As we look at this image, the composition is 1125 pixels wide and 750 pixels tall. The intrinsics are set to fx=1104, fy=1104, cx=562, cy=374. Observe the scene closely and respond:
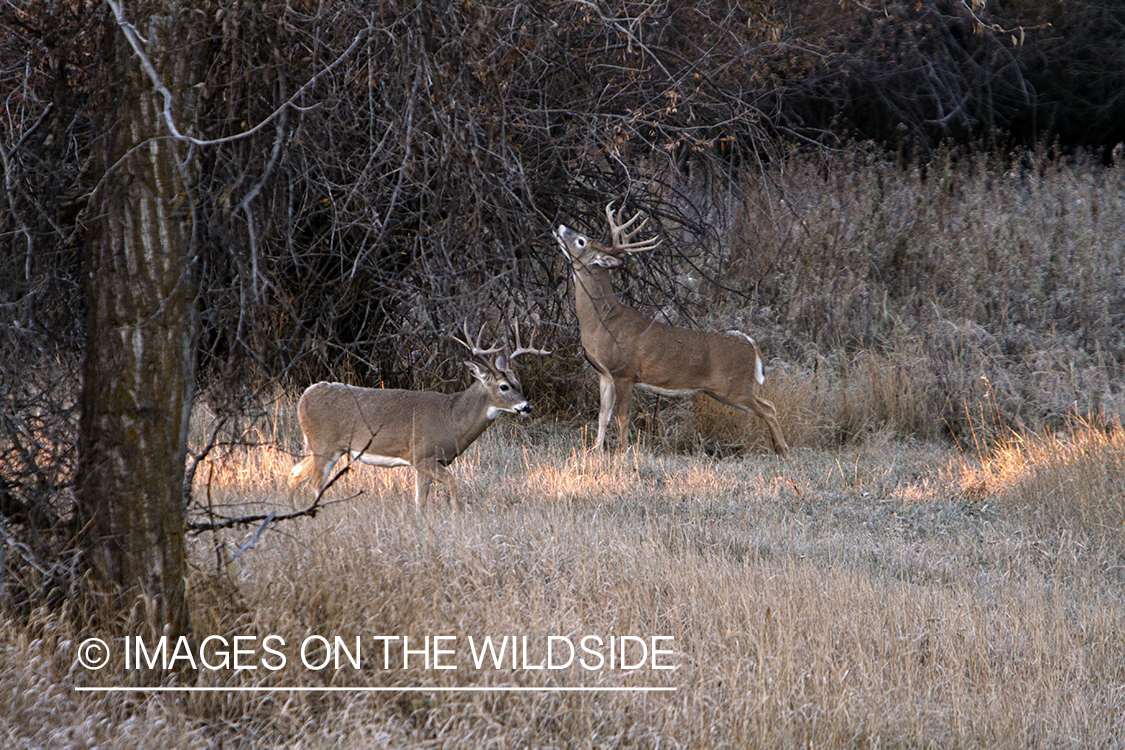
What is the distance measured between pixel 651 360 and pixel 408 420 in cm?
249

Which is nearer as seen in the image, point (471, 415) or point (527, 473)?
point (471, 415)

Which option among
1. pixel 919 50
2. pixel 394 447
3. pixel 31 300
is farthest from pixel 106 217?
pixel 919 50

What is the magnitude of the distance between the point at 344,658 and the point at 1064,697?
2.87 meters

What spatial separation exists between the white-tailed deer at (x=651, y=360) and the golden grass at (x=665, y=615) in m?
1.37

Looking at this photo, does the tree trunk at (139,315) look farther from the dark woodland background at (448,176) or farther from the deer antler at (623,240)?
the deer antler at (623,240)

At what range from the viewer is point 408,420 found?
6.89 m

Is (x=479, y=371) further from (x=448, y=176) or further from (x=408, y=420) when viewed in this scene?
(x=448, y=176)

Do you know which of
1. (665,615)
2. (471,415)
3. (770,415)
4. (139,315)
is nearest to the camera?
(139,315)

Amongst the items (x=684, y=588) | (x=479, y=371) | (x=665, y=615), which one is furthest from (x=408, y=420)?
(x=665, y=615)

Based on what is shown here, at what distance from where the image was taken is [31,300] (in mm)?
3787

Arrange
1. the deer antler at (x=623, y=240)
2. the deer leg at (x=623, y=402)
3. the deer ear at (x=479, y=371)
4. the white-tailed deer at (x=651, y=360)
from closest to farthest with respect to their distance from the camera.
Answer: the deer ear at (x=479, y=371) < the deer antler at (x=623, y=240) < the deer leg at (x=623, y=402) < the white-tailed deer at (x=651, y=360)

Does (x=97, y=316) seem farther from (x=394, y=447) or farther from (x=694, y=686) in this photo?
(x=394, y=447)

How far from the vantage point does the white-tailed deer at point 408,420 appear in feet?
22.3

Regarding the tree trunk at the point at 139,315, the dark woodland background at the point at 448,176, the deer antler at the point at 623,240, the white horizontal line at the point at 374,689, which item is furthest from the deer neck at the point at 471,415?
the tree trunk at the point at 139,315
